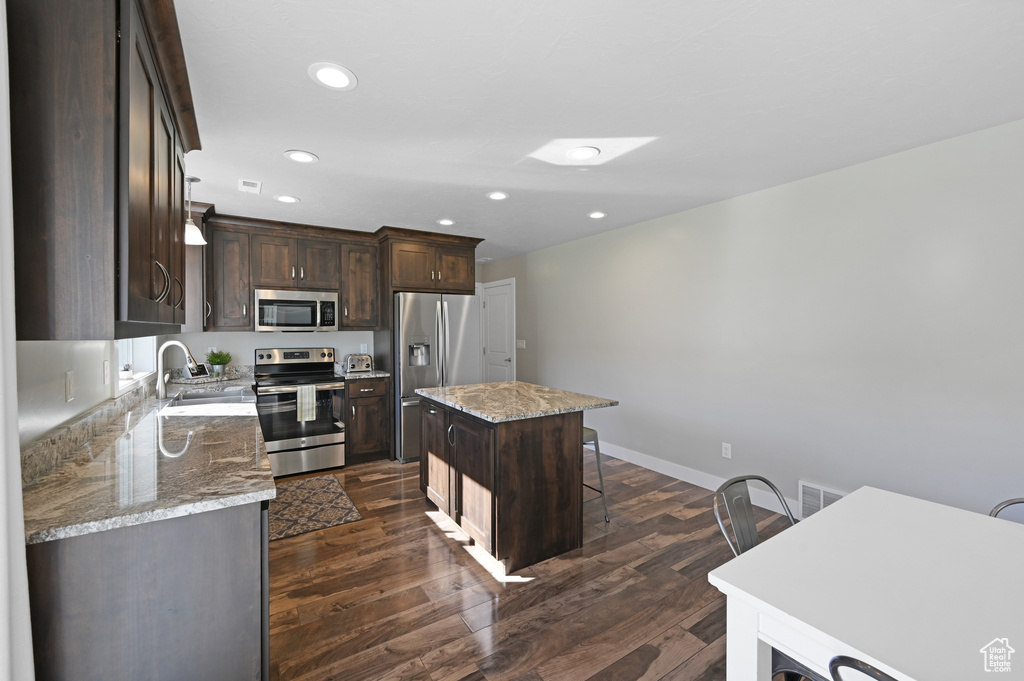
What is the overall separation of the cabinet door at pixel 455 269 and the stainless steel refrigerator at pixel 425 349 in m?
0.20

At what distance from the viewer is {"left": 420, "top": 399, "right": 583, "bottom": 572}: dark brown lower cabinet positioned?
2.51 metres

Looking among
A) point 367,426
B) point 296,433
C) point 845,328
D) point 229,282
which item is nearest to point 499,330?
point 367,426

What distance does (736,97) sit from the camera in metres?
1.96

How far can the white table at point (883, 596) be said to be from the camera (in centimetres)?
92

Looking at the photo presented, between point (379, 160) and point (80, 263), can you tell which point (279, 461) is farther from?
point (80, 263)

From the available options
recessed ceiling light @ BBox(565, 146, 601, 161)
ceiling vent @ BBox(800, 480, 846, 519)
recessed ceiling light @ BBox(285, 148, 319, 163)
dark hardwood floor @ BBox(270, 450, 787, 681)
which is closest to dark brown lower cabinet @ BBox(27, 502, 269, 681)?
dark hardwood floor @ BBox(270, 450, 787, 681)

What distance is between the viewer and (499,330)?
623cm

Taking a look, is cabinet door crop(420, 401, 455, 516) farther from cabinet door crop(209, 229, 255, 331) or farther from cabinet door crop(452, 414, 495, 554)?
cabinet door crop(209, 229, 255, 331)

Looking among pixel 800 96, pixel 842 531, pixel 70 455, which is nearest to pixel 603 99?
pixel 800 96

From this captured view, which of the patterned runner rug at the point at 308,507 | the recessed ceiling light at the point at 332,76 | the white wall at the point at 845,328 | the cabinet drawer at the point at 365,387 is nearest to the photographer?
the recessed ceiling light at the point at 332,76

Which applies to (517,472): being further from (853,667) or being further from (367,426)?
(367,426)

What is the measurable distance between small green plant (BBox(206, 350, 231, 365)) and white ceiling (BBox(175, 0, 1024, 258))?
1948 mm

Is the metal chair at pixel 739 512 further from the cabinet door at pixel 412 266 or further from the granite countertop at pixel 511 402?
the cabinet door at pixel 412 266

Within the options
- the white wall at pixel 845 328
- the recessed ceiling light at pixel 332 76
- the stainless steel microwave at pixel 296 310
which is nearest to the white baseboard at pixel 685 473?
the white wall at pixel 845 328
